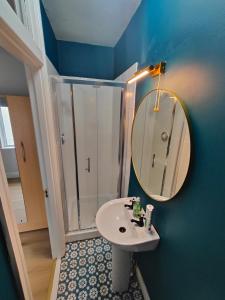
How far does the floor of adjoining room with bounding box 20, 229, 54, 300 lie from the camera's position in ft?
4.62

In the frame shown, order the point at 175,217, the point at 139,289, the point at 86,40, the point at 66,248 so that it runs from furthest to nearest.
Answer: the point at 86,40, the point at 66,248, the point at 139,289, the point at 175,217

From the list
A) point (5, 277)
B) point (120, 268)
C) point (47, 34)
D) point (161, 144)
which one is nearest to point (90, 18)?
point (47, 34)

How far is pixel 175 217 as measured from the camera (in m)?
0.90

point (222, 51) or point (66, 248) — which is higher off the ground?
point (222, 51)

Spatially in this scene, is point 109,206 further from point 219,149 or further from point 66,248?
point 219,149

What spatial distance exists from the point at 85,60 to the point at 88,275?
9.05ft

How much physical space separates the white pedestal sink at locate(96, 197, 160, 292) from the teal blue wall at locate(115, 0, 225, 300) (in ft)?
A: 0.49

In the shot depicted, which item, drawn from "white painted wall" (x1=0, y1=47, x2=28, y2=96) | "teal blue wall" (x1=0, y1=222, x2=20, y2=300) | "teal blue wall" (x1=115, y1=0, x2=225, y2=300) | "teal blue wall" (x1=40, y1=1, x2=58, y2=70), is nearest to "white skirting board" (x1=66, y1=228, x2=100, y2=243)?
"teal blue wall" (x1=115, y1=0, x2=225, y2=300)

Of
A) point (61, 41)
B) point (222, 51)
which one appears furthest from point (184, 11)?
point (61, 41)

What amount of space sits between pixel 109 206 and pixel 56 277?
93cm

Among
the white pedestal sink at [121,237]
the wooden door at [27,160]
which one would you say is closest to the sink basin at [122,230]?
the white pedestal sink at [121,237]

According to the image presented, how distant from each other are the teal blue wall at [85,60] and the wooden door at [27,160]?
85cm

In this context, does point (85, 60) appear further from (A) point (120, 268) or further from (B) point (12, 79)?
(A) point (120, 268)

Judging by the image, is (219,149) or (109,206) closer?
(219,149)
